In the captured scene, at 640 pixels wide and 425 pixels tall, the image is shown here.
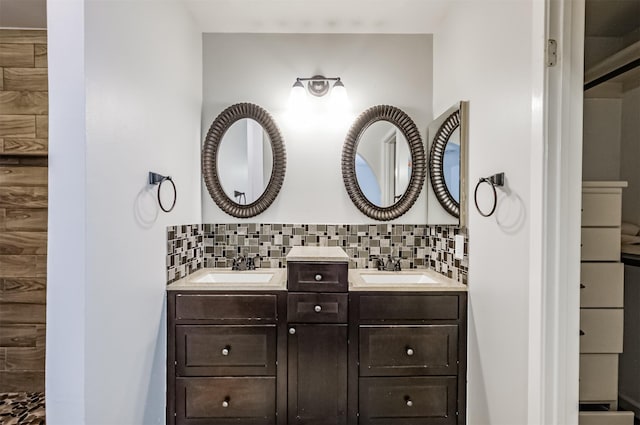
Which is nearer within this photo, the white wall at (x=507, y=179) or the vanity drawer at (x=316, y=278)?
the white wall at (x=507, y=179)

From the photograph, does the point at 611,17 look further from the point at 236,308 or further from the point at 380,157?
the point at 236,308

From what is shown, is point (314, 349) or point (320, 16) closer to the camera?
point (314, 349)

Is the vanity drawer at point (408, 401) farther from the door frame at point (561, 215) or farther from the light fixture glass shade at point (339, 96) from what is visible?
the light fixture glass shade at point (339, 96)

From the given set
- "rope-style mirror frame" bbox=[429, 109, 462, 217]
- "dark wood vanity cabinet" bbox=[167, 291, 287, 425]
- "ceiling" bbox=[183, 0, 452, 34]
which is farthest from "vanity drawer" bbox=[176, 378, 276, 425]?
"ceiling" bbox=[183, 0, 452, 34]

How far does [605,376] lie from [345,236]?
153cm

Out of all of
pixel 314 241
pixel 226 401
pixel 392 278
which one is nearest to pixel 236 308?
pixel 226 401

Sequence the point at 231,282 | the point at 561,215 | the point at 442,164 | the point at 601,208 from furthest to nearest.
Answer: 1. the point at 442,164
2. the point at 231,282
3. the point at 601,208
4. the point at 561,215

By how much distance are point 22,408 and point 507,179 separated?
286 cm

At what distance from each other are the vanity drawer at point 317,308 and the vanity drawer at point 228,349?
148 mm

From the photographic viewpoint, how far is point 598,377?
5.38ft

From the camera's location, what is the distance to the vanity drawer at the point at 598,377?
5.37 ft

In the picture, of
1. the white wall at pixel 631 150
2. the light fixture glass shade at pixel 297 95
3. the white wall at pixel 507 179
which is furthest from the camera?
the light fixture glass shade at pixel 297 95

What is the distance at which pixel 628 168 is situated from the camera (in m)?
1.95

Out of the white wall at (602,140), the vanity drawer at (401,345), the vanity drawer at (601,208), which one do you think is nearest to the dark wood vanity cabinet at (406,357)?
the vanity drawer at (401,345)
